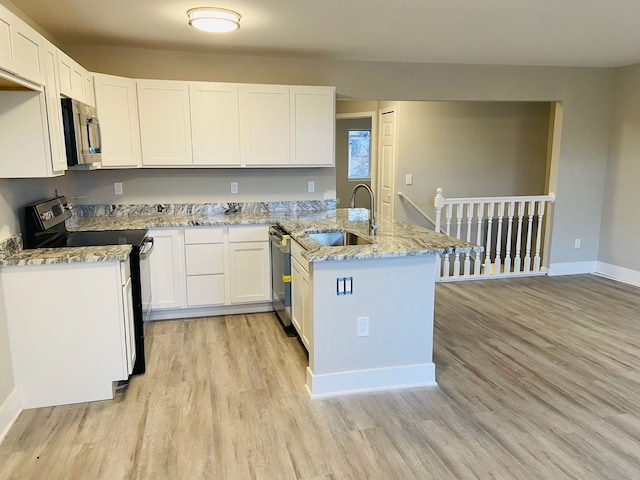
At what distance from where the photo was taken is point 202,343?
12.0 feet

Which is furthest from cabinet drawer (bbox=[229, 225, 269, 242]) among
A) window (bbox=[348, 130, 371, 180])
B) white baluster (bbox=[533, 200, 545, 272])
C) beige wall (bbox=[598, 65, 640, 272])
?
window (bbox=[348, 130, 371, 180])

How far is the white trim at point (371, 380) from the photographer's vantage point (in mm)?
2848

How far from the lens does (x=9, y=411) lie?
2529 millimetres

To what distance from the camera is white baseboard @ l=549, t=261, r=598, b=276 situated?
5.75 meters

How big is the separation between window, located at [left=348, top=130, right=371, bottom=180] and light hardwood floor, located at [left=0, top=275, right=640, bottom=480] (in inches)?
214

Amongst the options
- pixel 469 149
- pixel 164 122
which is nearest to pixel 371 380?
pixel 164 122

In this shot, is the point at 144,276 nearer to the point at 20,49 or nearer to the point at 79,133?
the point at 79,133

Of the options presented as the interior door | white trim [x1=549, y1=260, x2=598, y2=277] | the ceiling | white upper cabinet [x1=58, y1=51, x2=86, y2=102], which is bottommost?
white trim [x1=549, y1=260, x2=598, y2=277]

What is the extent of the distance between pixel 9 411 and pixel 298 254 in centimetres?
193

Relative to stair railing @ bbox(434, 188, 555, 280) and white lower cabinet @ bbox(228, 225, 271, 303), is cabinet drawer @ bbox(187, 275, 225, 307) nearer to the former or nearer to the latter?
white lower cabinet @ bbox(228, 225, 271, 303)

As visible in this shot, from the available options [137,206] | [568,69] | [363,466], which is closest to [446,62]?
[568,69]

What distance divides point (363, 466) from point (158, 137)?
3234mm

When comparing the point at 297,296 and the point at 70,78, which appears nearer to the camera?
the point at 70,78

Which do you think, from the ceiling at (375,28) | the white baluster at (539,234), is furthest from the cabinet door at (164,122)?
the white baluster at (539,234)
